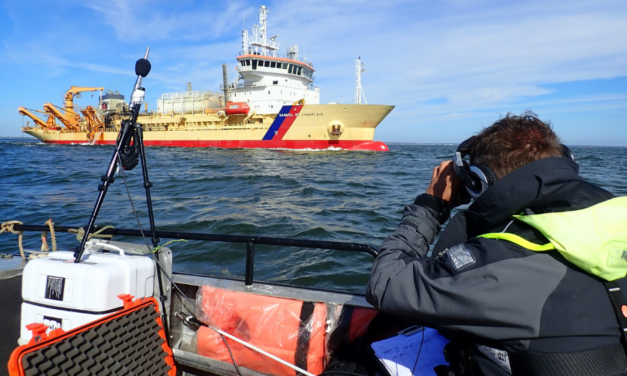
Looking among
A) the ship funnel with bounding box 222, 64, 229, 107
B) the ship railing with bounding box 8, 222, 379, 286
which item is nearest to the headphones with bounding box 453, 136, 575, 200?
the ship railing with bounding box 8, 222, 379, 286

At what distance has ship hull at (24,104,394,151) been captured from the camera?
79.1 ft

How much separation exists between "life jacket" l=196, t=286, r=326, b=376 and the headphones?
41.9 inches

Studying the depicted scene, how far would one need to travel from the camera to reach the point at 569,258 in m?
0.86

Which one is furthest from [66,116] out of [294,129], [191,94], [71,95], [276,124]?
[294,129]

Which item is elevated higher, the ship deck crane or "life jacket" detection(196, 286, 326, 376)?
the ship deck crane

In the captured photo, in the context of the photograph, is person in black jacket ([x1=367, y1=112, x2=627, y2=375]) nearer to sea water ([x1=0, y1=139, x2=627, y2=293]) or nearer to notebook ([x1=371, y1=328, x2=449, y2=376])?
notebook ([x1=371, y1=328, x2=449, y2=376])

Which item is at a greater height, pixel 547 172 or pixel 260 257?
pixel 547 172

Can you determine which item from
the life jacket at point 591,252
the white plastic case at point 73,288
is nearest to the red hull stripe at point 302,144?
the white plastic case at point 73,288

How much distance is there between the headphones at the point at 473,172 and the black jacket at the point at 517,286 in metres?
0.08

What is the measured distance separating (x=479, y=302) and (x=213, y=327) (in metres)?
1.53

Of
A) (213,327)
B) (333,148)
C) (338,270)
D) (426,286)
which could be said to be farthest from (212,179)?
(333,148)

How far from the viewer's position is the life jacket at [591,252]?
84 cm

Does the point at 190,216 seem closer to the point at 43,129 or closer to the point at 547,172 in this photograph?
the point at 547,172

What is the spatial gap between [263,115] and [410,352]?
26555 mm
